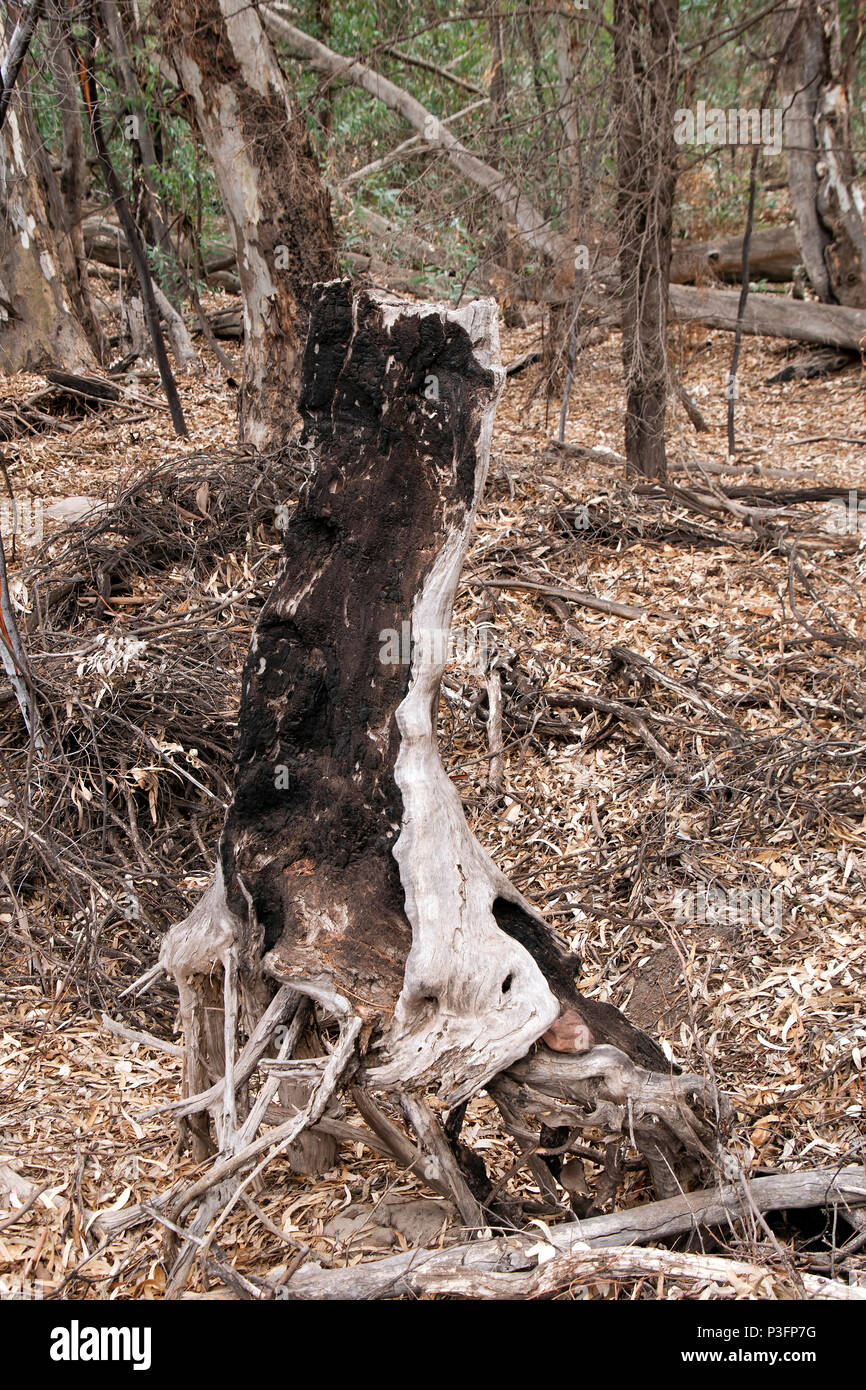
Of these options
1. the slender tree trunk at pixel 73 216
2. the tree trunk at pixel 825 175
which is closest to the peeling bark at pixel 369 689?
the slender tree trunk at pixel 73 216

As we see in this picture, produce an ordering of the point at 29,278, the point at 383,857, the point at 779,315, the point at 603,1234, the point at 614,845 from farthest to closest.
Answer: the point at 779,315 < the point at 29,278 < the point at 614,845 < the point at 383,857 < the point at 603,1234

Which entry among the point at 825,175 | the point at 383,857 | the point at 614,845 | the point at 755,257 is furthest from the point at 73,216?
the point at 383,857

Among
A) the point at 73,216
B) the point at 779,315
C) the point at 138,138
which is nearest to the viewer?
the point at 138,138

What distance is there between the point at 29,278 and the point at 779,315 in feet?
23.9

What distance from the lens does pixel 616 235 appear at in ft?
22.1

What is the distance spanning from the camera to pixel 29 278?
9.55 metres

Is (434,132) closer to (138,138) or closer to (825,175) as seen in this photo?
(138,138)

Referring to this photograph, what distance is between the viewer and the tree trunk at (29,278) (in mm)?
9352

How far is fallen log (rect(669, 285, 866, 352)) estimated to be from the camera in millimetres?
10703

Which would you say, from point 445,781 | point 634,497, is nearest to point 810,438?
point 634,497

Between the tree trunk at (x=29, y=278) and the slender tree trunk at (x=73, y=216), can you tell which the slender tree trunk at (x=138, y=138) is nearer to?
the slender tree trunk at (x=73, y=216)

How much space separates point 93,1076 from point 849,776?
308 cm

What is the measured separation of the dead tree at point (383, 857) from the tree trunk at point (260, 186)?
4.51 m

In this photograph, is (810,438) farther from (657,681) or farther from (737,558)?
(657,681)
